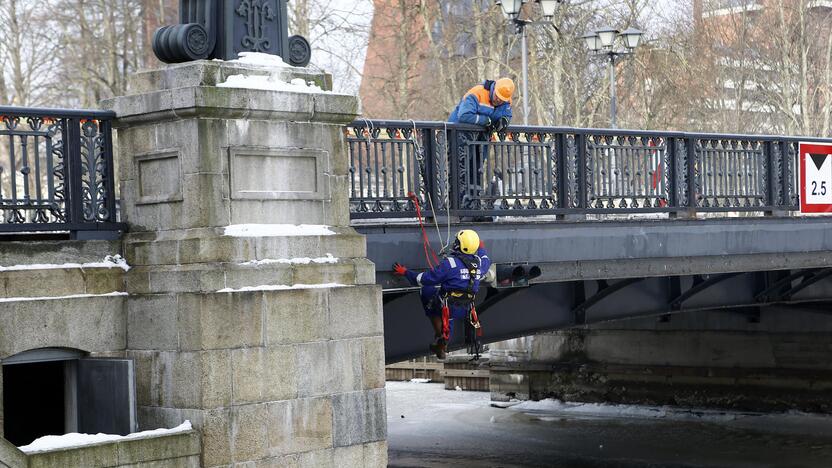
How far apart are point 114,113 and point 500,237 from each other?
5361 millimetres

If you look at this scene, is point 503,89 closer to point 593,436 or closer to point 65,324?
point 65,324

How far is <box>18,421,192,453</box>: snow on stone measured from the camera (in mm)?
10125

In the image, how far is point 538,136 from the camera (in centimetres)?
1689

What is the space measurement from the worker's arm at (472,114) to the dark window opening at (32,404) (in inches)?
216

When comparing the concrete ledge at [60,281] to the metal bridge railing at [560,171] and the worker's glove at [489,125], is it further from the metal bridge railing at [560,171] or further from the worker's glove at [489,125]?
the worker's glove at [489,125]

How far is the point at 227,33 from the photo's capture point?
11.5 m

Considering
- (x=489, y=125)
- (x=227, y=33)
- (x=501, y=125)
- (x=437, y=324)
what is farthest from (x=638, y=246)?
(x=227, y=33)

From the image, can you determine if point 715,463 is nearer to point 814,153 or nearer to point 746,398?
point 746,398

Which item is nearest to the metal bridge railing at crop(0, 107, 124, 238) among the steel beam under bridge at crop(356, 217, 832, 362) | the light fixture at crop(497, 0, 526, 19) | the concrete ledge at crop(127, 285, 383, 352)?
the concrete ledge at crop(127, 285, 383, 352)

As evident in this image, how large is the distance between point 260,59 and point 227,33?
1.08 ft

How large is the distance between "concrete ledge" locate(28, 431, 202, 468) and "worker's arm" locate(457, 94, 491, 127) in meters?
5.95

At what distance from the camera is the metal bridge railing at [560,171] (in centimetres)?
1466

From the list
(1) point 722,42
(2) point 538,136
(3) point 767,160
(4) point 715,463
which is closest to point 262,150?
(2) point 538,136

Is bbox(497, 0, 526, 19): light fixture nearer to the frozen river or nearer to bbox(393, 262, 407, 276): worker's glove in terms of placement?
the frozen river
